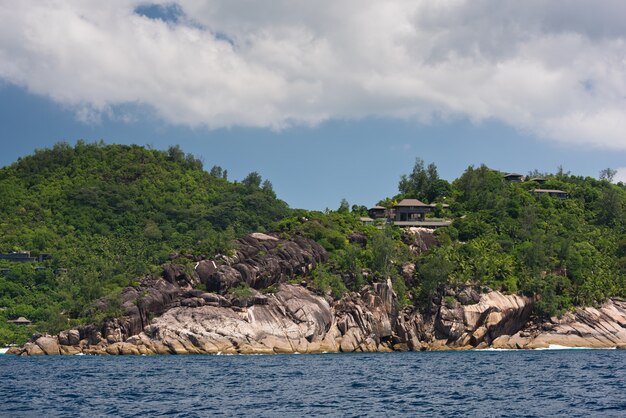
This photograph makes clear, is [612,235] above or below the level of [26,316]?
above

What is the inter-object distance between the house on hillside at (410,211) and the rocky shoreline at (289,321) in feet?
128

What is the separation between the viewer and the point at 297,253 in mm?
140625

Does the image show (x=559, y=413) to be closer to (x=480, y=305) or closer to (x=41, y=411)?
(x=41, y=411)

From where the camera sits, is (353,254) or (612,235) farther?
(612,235)

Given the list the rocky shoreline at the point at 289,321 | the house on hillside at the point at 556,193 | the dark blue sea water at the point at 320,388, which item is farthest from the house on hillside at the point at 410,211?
the dark blue sea water at the point at 320,388

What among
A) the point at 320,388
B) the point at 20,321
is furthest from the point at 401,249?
the point at 320,388

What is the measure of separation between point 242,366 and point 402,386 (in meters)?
27.0

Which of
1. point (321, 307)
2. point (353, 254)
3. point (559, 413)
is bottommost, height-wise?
point (559, 413)

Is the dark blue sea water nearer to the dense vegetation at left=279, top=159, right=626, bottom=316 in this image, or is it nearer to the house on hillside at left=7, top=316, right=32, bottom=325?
the dense vegetation at left=279, top=159, right=626, bottom=316

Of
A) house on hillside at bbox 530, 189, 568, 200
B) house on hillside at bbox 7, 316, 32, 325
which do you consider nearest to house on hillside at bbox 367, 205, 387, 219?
house on hillside at bbox 530, 189, 568, 200

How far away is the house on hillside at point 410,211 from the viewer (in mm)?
173750

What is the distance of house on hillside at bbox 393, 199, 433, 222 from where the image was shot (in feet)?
570

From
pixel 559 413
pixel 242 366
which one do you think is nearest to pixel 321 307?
pixel 242 366

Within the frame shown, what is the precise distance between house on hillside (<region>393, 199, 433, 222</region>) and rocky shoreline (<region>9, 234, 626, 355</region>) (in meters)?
39.0
